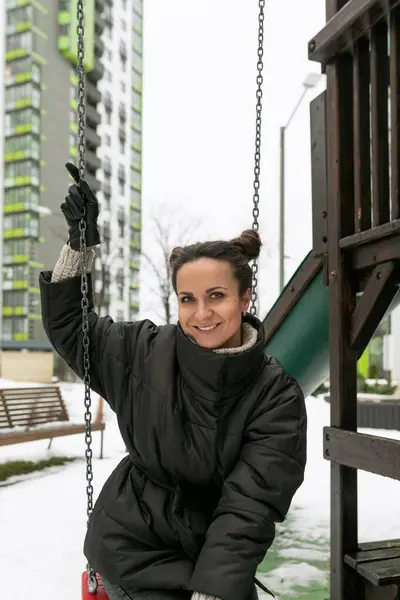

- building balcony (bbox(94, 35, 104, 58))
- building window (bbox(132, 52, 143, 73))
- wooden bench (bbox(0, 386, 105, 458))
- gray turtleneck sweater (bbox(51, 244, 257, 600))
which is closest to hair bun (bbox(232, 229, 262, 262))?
gray turtleneck sweater (bbox(51, 244, 257, 600))

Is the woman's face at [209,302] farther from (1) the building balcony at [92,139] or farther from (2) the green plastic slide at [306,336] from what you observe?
(1) the building balcony at [92,139]

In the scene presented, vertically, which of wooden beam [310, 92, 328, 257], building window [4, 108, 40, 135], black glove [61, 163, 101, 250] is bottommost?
black glove [61, 163, 101, 250]

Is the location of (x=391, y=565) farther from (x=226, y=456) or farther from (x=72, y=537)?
(x=72, y=537)

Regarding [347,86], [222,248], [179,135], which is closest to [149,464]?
[222,248]

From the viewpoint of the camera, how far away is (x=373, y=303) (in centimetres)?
271

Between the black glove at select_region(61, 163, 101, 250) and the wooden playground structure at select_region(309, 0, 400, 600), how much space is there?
1385 mm

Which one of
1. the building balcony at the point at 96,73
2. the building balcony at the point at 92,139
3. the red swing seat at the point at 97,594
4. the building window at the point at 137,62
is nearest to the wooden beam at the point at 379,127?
the red swing seat at the point at 97,594

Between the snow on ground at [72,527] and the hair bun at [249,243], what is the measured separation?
8.31 ft

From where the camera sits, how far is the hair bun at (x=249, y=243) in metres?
1.75

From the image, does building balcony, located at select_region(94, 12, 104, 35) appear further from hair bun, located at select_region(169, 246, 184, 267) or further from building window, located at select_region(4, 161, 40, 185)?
hair bun, located at select_region(169, 246, 184, 267)

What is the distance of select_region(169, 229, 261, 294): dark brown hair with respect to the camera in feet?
5.50

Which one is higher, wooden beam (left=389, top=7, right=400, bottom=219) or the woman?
wooden beam (left=389, top=7, right=400, bottom=219)

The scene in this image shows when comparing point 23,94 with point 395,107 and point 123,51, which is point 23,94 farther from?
point 395,107

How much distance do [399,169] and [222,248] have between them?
4.31 feet
